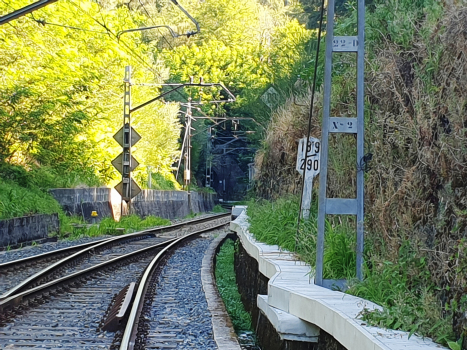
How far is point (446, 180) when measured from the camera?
17.0 ft

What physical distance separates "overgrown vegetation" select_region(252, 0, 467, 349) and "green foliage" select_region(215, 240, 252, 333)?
3.38 m

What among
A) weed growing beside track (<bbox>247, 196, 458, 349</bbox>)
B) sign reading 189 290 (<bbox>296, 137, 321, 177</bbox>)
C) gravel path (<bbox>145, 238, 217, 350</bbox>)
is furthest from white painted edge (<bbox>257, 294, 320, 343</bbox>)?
sign reading 189 290 (<bbox>296, 137, 321, 177</bbox>)

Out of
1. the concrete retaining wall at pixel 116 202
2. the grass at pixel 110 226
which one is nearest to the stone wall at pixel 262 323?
the grass at pixel 110 226

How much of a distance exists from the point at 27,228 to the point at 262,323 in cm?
1391

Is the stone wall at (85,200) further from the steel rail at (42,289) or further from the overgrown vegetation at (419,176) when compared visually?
the overgrown vegetation at (419,176)

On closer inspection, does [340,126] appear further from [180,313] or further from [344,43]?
[180,313]

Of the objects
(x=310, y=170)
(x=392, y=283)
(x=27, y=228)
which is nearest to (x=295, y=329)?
(x=392, y=283)

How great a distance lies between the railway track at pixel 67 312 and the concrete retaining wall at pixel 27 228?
523 cm

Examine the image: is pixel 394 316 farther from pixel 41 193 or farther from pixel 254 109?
pixel 254 109

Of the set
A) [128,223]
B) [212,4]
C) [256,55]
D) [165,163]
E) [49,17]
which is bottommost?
[128,223]

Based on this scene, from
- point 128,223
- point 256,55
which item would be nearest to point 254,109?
point 128,223

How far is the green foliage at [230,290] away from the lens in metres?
10.7

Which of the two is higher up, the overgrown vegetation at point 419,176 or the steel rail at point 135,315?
the overgrown vegetation at point 419,176

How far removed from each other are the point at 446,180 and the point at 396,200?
4.48ft
